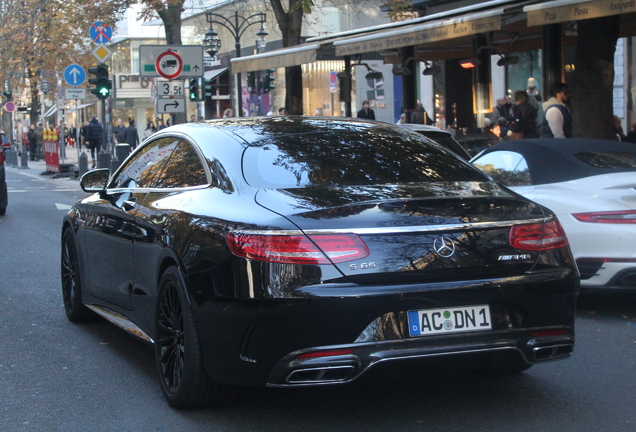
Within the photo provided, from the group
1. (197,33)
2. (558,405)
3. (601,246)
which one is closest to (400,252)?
(558,405)

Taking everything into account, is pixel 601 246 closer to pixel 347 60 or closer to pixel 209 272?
pixel 209 272

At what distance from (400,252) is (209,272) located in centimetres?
89

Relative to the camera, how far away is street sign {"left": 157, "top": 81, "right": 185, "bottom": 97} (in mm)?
19781

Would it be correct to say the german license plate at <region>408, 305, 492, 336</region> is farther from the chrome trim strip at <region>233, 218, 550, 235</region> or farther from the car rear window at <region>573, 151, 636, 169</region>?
the car rear window at <region>573, 151, 636, 169</region>

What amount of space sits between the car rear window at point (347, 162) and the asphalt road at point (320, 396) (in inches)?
40.4

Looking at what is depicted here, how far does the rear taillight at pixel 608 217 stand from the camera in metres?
6.75

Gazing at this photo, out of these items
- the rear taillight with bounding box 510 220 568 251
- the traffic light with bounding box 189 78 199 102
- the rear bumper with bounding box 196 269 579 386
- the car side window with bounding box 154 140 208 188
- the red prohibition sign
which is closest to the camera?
the rear bumper with bounding box 196 269 579 386

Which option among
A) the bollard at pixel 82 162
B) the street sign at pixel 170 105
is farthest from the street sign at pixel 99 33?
the street sign at pixel 170 105

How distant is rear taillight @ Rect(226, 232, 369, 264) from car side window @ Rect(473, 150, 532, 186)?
4143 mm

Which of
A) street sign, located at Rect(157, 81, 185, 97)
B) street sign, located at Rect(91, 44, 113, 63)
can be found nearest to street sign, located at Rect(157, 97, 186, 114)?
street sign, located at Rect(157, 81, 185, 97)

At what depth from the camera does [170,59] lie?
753 inches

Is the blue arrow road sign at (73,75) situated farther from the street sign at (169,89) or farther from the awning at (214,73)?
the awning at (214,73)

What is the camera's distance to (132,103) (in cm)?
6469

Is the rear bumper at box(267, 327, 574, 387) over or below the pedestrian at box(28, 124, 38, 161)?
below
